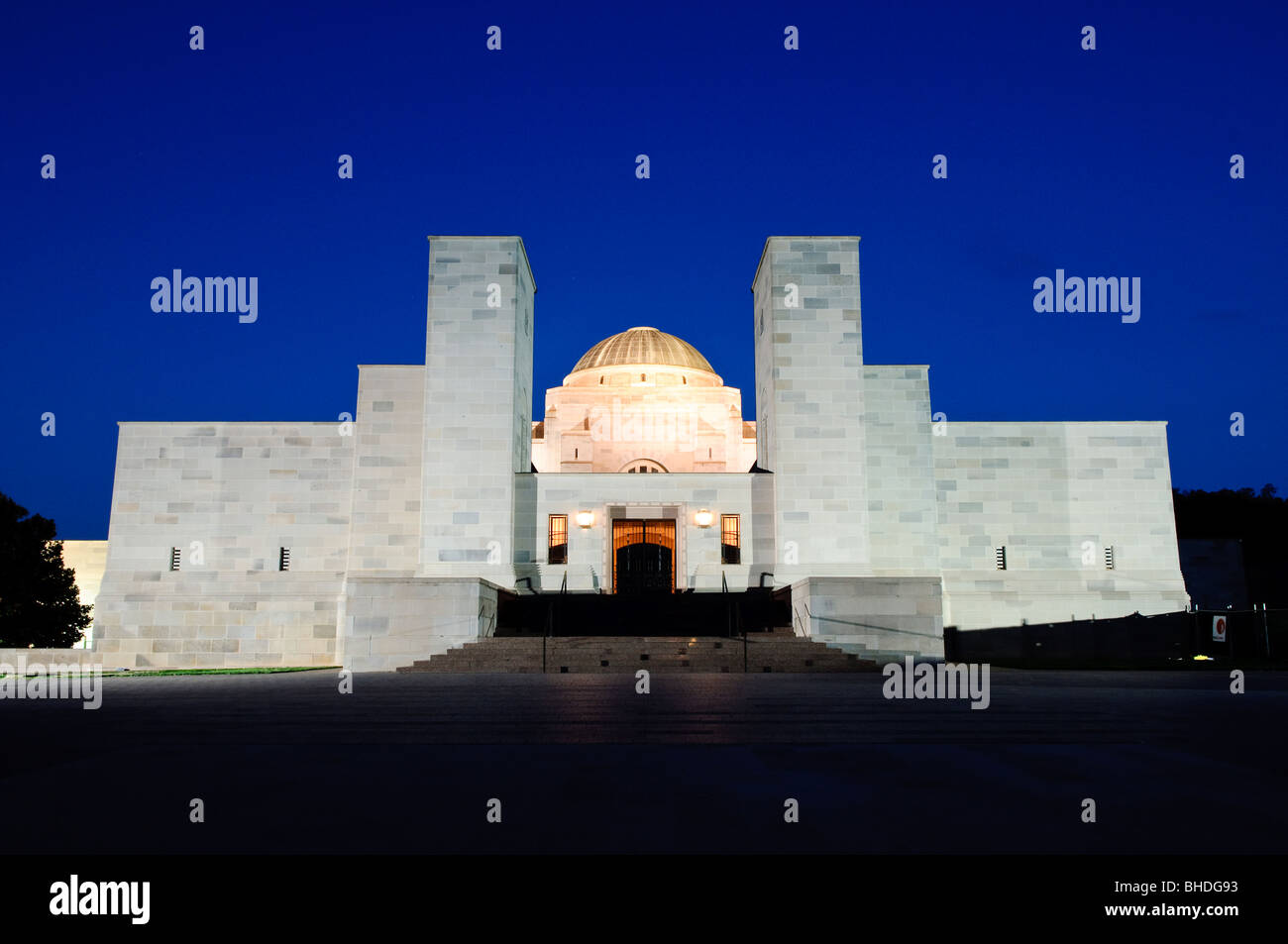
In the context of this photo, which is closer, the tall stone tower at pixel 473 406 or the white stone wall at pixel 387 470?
the tall stone tower at pixel 473 406

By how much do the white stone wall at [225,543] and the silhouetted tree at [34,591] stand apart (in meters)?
8.01

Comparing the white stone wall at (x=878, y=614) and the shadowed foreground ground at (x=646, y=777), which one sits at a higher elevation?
the white stone wall at (x=878, y=614)

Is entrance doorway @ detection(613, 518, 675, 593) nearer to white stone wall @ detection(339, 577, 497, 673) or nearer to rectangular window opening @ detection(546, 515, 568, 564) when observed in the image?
rectangular window opening @ detection(546, 515, 568, 564)

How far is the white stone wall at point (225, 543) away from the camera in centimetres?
3247

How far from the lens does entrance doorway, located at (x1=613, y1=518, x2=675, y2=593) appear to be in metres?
32.0

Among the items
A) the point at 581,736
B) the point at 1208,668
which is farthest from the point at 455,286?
the point at 581,736

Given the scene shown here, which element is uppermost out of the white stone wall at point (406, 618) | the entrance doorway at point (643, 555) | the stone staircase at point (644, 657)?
the entrance doorway at point (643, 555)

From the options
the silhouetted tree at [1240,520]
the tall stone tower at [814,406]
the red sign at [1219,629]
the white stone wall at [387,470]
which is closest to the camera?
the red sign at [1219,629]

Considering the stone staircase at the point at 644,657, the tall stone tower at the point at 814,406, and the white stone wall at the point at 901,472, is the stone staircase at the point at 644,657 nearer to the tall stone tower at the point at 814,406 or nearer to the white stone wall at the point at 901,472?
the tall stone tower at the point at 814,406

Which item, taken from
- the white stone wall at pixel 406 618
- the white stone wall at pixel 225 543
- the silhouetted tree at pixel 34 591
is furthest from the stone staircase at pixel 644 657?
the silhouetted tree at pixel 34 591

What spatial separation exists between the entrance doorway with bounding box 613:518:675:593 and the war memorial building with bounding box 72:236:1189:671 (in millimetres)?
74

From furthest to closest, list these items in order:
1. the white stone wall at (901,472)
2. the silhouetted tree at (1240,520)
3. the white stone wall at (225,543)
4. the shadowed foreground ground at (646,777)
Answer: the silhouetted tree at (1240,520) < the white stone wall at (901,472) < the white stone wall at (225,543) < the shadowed foreground ground at (646,777)

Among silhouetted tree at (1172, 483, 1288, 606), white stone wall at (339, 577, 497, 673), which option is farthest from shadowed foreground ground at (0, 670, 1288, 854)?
silhouetted tree at (1172, 483, 1288, 606)
